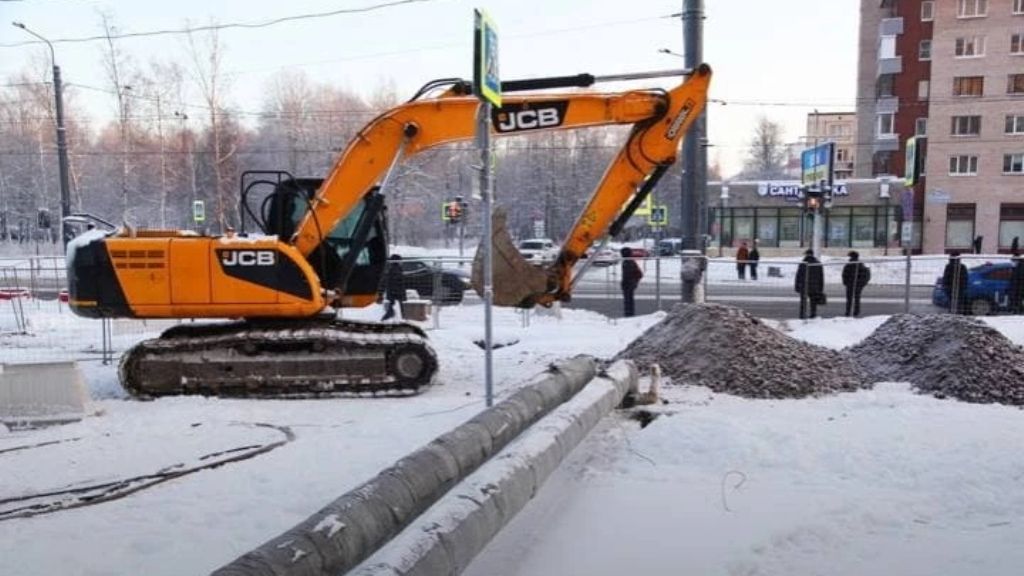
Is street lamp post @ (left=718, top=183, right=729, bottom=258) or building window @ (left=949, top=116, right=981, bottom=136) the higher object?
building window @ (left=949, top=116, right=981, bottom=136)

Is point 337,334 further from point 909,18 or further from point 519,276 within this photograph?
point 909,18

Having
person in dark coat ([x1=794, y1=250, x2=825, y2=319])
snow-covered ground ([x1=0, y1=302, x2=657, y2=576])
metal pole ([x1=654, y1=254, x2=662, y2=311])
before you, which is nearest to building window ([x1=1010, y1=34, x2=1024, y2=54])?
person in dark coat ([x1=794, y1=250, x2=825, y2=319])

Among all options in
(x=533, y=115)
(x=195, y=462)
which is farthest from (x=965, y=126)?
(x=195, y=462)

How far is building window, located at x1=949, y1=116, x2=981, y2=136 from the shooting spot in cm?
5350

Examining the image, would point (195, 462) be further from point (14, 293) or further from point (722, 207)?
point (722, 207)

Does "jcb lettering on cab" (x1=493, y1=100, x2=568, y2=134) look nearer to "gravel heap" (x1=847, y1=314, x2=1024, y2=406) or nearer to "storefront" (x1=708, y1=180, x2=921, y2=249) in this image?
"gravel heap" (x1=847, y1=314, x2=1024, y2=406)

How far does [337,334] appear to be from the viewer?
941cm

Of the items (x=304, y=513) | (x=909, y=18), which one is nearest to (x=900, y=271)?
(x=304, y=513)

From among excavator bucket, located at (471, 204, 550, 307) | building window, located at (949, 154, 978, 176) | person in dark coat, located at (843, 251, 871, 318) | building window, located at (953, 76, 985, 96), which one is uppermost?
building window, located at (953, 76, 985, 96)

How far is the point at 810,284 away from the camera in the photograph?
17.1 metres

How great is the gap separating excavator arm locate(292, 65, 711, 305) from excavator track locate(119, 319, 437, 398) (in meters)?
1.07

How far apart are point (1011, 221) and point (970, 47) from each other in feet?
38.9

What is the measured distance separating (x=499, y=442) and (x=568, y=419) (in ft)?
2.48

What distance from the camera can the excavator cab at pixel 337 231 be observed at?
9.62 m
